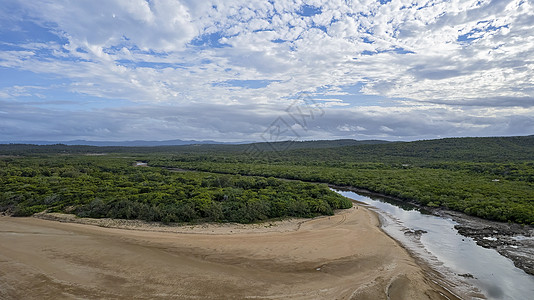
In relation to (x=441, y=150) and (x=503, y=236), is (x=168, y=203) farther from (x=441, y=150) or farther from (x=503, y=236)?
(x=441, y=150)

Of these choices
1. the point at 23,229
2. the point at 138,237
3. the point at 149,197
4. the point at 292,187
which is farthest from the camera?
the point at 292,187

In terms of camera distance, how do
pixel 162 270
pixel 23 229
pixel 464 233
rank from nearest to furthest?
1. pixel 162 270
2. pixel 23 229
3. pixel 464 233

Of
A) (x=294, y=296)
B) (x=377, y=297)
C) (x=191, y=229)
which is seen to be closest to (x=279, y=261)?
(x=294, y=296)

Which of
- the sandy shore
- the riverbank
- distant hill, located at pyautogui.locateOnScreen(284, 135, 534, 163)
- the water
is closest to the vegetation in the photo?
the sandy shore

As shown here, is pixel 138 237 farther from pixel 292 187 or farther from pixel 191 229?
pixel 292 187

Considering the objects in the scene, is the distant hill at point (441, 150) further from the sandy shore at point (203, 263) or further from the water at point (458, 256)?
the sandy shore at point (203, 263)

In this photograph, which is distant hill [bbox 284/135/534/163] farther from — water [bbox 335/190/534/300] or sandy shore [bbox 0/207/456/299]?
sandy shore [bbox 0/207/456/299]
